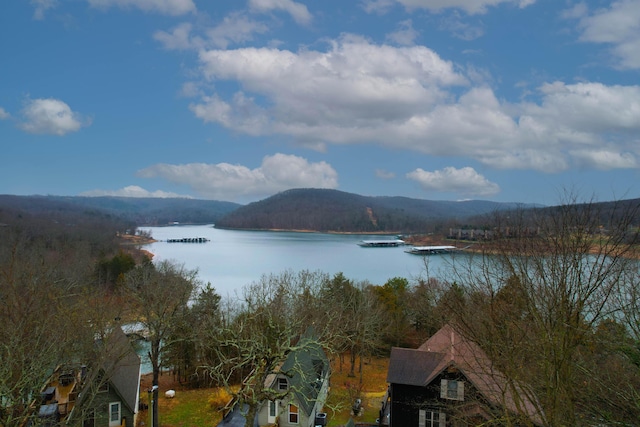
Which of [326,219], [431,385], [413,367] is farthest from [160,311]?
[326,219]

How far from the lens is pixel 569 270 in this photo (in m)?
8.23

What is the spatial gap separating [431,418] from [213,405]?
861 centimetres

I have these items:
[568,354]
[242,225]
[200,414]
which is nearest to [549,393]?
[568,354]

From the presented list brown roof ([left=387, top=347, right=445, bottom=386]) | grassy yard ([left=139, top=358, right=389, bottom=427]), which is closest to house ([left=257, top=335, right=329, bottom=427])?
grassy yard ([left=139, top=358, right=389, bottom=427])

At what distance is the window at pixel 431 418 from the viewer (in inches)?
531

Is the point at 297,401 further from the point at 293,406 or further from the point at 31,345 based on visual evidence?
the point at 31,345

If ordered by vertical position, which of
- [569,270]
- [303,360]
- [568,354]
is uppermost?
[569,270]

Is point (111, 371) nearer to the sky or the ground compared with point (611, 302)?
nearer to the ground

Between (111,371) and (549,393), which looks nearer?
(549,393)

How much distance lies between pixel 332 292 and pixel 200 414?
11.8m

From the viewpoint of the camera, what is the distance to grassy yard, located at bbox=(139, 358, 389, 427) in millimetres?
15961

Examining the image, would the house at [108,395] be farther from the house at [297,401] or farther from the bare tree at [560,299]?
the bare tree at [560,299]

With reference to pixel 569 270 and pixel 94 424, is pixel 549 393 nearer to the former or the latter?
pixel 569 270

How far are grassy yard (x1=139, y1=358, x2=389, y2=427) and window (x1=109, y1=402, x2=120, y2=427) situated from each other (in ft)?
4.01
